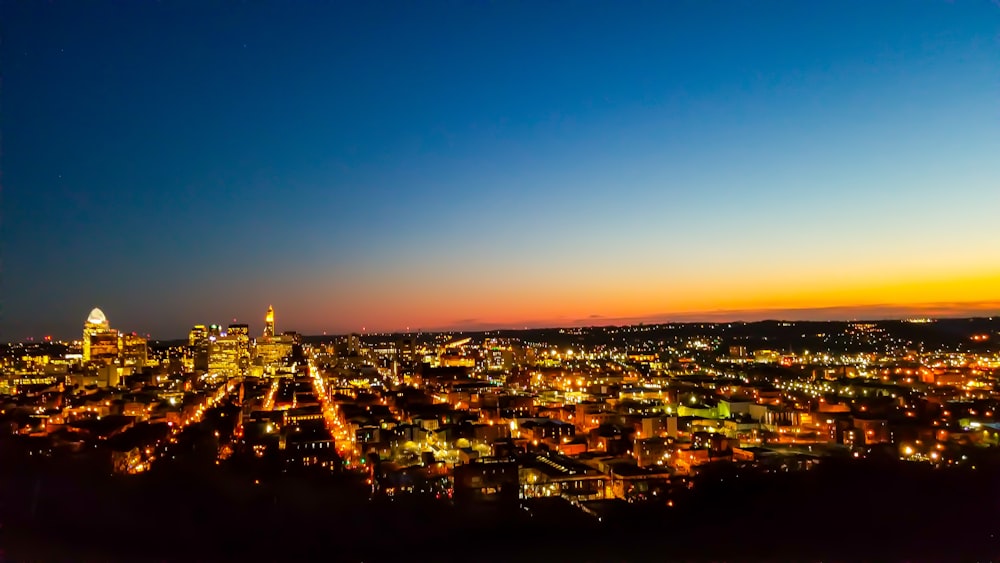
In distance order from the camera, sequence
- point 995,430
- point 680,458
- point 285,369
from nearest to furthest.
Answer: point 680,458, point 995,430, point 285,369

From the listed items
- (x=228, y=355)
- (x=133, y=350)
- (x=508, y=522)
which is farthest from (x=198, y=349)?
(x=508, y=522)

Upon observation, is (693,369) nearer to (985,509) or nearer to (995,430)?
(995,430)

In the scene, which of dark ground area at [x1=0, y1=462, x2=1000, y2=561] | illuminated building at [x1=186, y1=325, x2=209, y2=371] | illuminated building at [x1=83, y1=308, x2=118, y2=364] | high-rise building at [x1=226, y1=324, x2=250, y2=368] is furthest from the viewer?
high-rise building at [x1=226, y1=324, x2=250, y2=368]

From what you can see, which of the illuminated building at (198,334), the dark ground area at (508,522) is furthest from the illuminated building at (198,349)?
the dark ground area at (508,522)

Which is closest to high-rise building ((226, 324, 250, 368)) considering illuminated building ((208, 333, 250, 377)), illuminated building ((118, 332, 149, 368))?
illuminated building ((208, 333, 250, 377))

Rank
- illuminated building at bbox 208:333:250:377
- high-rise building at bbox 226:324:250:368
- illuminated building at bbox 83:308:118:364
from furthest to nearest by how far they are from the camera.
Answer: high-rise building at bbox 226:324:250:368 → illuminated building at bbox 208:333:250:377 → illuminated building at bbox 83:308:118:364

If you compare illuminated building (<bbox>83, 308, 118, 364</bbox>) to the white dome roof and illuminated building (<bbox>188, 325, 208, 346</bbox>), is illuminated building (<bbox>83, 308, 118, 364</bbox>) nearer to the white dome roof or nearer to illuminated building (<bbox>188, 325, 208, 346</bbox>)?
the white dome roof

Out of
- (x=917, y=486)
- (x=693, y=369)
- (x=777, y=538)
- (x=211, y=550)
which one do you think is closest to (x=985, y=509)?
(x=917, y=486)

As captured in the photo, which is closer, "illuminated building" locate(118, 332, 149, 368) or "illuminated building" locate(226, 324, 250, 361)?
"illuminated building" locate(118, 332, 149, 368)

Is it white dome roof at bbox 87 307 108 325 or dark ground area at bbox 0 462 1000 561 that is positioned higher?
white dome roof at bbox 87 307 108 325
